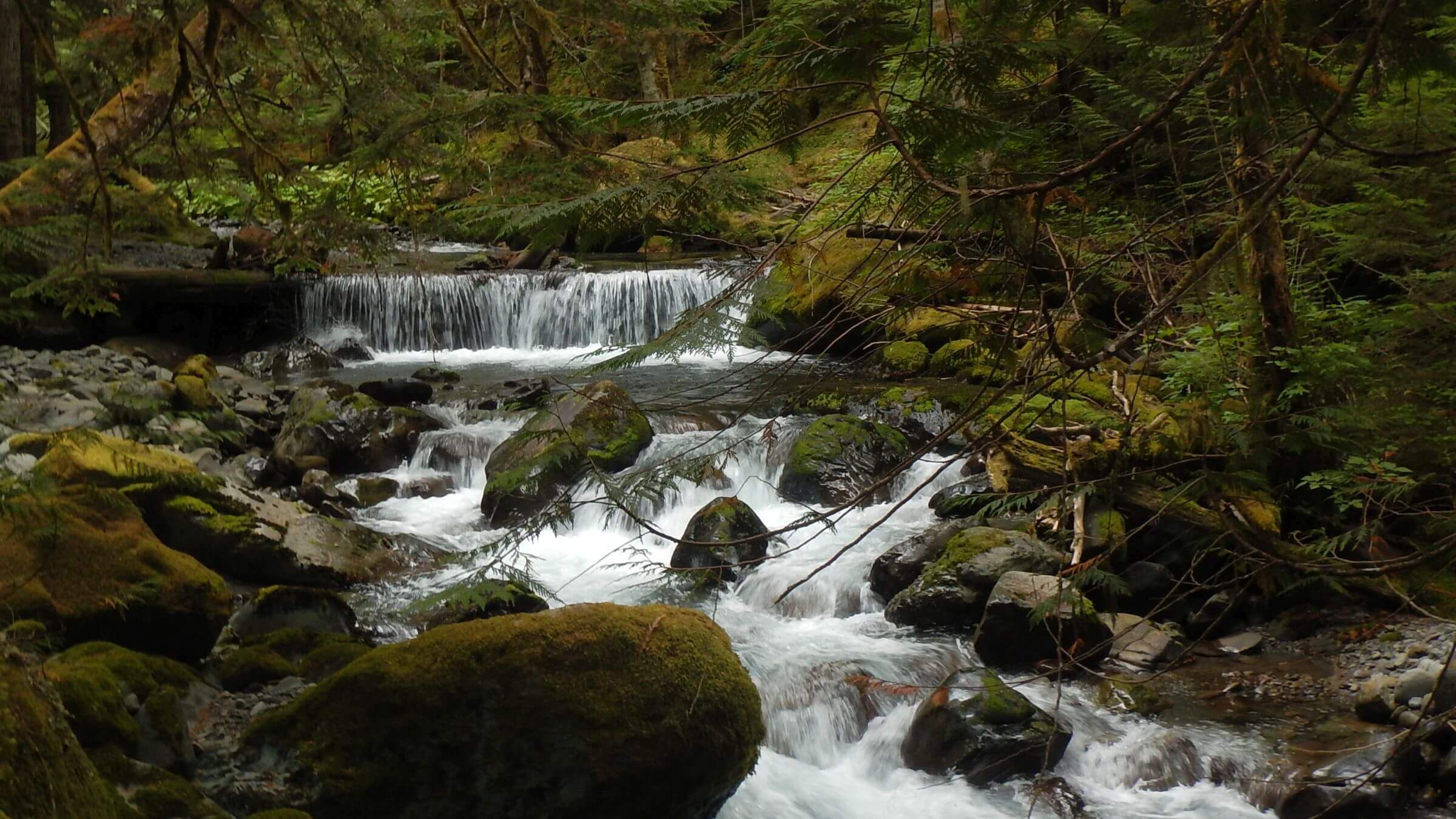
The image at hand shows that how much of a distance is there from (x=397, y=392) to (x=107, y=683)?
27.3ft

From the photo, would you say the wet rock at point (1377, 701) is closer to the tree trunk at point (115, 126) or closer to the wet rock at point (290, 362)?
the tree trunk at point (115, 126)

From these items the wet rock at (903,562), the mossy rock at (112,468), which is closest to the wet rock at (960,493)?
the wet rock at (903,562)

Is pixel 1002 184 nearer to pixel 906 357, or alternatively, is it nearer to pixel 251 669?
pixel 251 669

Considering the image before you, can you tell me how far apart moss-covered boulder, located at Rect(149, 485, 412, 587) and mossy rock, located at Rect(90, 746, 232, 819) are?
118 inches

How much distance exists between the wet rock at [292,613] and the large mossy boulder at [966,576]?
3.86 metres

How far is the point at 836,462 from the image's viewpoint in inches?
380

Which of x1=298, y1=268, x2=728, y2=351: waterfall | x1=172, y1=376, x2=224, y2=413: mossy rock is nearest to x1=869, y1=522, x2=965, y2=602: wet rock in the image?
x1=172, y1=376, x2=224, y2=413: mossy rock

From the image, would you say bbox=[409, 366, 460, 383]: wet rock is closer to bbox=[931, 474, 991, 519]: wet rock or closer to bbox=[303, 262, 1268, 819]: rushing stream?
bbox=[303, 262, 1268, 819]: rushing stream

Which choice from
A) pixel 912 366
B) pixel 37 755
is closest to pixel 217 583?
pixel 37 755

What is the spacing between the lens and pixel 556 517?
3.07 metres

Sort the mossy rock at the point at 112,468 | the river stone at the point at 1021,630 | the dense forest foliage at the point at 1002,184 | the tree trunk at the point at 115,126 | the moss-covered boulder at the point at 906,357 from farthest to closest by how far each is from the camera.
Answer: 1. the moss-covered boulder at the point at 906,357
2. the river stone at the point at 1021,630
3. the tree trunk at the point at 115,126
4. the mossy rock at the point at 112,468
5. the dense forest foliage at the point at 1002,184

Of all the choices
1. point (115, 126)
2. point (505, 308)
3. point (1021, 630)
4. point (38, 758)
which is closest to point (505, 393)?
point (505, 308)

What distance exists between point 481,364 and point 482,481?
16.7 feet

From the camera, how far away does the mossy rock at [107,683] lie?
4055 millimetres
